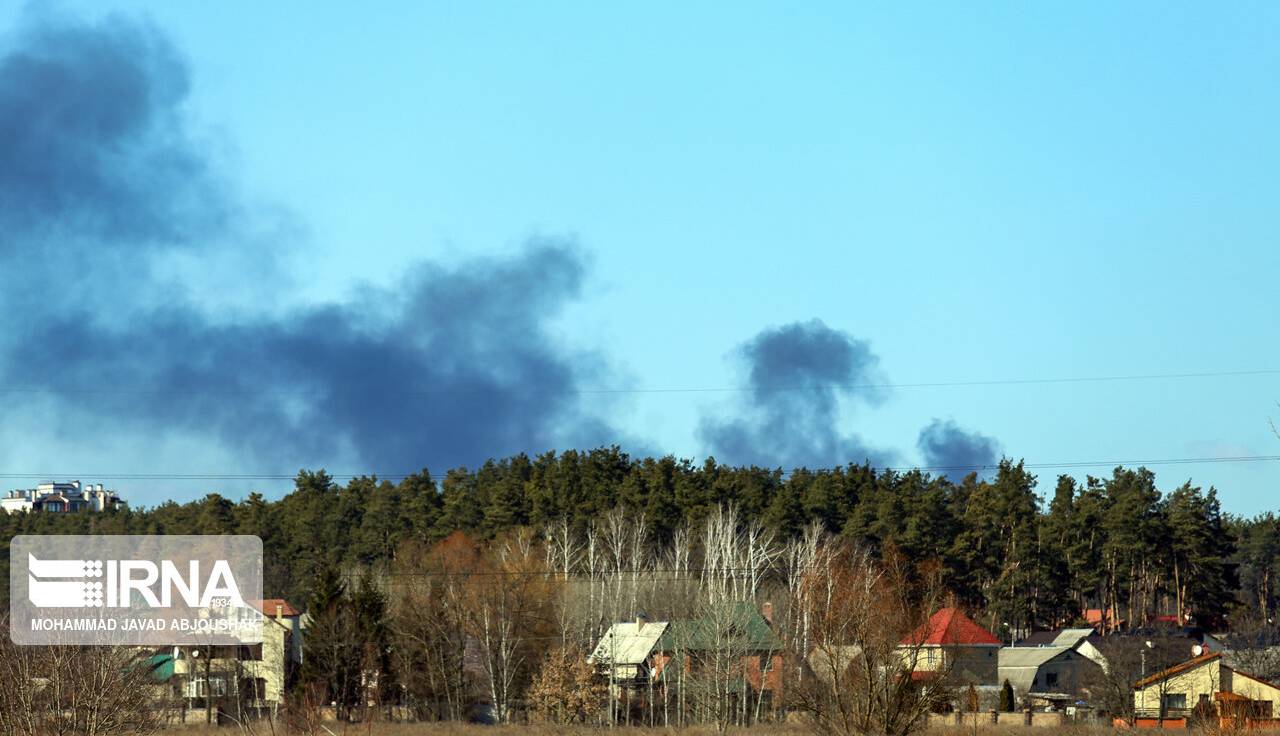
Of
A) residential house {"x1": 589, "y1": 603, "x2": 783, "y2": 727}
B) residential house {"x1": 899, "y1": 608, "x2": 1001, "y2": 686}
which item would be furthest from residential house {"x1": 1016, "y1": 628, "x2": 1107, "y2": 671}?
residential house {"x1": 589, "y1": 603, "x2": 783, "y2": 727}

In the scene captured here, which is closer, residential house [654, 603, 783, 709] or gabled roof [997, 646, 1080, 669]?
residential house [654, 603, 783, 709]

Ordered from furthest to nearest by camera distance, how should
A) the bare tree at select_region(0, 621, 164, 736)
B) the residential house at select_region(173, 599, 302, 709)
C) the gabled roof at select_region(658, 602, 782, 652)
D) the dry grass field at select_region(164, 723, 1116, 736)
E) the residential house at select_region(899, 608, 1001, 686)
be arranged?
the residential house at select_region(173, 599, 302, 709)
the gabled roof at select_region(658, 602, 782, 652)
the dry grass field at select_region(164, 723, 1116, 736)
the residential house at select_region(899, 608, 1001, 686)
the bare tree at select_region(0, 621, 164, 736)

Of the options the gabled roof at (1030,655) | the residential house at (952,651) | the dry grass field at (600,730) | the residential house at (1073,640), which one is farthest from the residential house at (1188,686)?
the dry grass field at (600,730)

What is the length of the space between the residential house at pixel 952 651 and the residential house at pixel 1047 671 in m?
1.49

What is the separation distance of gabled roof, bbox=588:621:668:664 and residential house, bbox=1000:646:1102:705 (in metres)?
21.6

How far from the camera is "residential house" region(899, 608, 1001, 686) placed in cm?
4019

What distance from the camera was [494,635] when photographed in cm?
7444

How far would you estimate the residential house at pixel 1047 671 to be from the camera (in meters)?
89.9

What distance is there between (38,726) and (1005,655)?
76.7 m

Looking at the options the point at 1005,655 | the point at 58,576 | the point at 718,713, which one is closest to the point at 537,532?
the point at 1005,655

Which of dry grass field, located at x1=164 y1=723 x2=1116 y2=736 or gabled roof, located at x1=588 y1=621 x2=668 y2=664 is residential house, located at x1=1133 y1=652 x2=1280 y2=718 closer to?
dry grass field, located at x1=164 y1=723 x2=1116 y2=736

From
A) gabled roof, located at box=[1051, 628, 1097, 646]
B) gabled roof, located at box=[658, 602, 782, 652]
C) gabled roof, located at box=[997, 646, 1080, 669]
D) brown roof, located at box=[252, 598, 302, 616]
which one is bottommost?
gabled roof, located at box=[997, 646, 1080, 669]

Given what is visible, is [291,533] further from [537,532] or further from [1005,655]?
[1005,655]

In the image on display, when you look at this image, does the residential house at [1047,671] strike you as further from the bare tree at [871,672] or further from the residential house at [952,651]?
the bare tree at [871,672]
